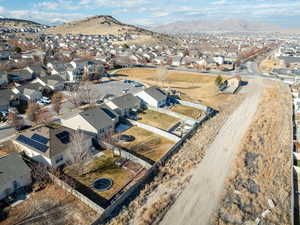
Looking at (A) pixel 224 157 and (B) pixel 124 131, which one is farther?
(B) pixel 124 131

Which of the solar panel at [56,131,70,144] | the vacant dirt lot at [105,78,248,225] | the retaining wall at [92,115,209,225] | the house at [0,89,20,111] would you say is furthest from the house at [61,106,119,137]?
the house at [0,89,20,111]

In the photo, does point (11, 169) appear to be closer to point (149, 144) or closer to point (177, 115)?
point (149, 144)

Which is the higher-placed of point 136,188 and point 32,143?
point 32,143

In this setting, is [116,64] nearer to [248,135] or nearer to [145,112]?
[145,112]

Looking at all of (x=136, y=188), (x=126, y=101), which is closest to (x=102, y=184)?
(x=136, y=188)

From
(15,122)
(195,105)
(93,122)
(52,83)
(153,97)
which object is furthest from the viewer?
(52,83)

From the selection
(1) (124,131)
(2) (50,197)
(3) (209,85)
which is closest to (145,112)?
(1) (124,131)
